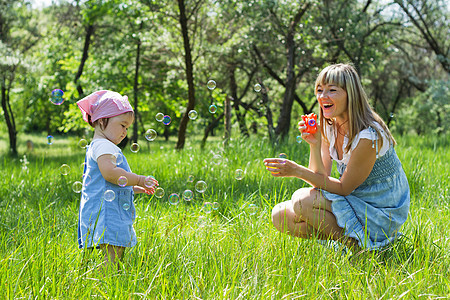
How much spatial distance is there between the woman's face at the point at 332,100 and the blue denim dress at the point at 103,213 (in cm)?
134

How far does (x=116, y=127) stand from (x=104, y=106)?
140 mm

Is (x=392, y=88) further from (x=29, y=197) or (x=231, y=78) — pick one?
(x=29, y=197)

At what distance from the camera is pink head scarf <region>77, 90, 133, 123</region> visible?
242 cm

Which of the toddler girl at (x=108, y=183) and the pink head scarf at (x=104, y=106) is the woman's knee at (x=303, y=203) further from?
the pink head scarf at (x=104, y=106)

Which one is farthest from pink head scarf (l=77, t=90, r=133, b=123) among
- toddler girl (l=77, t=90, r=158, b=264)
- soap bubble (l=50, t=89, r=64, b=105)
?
soap bubble (l=50, t=89, r=64, b=105)

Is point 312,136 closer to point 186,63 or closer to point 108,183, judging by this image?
point 108,183

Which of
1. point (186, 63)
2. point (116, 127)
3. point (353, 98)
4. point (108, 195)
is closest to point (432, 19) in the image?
point (186, 63)

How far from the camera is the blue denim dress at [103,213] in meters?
2.31

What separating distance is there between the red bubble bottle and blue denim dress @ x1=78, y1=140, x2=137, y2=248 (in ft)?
3.97

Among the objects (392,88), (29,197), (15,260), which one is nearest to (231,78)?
(29,197)

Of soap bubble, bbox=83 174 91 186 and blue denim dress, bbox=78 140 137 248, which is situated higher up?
soap bubble, bbox=83 174 91 186

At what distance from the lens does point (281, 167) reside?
2.53 m

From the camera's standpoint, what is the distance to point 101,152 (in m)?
2.35

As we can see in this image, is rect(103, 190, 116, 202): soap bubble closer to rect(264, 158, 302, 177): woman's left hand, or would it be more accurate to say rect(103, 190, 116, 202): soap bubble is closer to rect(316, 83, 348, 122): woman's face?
rect(264, 158, 302, 177): woman's left hand
